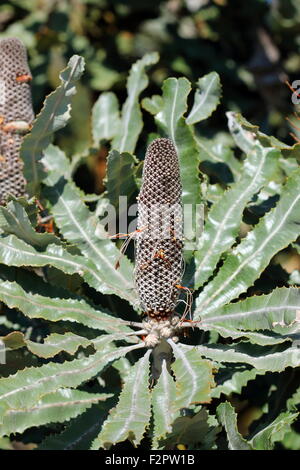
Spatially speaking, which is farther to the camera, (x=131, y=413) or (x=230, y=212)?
(x=230, y=212)

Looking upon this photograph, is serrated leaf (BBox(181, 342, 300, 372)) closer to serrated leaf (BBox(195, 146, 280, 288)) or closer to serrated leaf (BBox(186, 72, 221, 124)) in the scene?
serrated leaf (BBox(195, 146, 280, 288))

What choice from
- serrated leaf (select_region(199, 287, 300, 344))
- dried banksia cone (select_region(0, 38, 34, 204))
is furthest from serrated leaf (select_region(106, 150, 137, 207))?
serrated leaf (select_region(199, 287, 300, 344))

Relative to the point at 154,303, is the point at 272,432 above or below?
below

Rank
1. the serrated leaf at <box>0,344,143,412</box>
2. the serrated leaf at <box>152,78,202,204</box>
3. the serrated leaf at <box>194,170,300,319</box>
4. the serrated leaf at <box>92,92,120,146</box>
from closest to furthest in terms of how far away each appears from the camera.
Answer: the serrated leaf at <box>0,344,143,412</box> → the serrated leaf at <box>194,170,300,319</box> → the serrated leaf at <box>152,78,202,204</box> → the serrated leaf at <box>92,92,120,146</box>

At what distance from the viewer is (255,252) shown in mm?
1803

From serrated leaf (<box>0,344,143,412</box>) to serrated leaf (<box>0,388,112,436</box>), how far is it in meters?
0.02

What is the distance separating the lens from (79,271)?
1.80 meters

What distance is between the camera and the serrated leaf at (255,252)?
69.8 inches

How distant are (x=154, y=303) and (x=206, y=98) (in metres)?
0.65

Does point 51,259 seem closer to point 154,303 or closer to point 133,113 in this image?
point 154,303

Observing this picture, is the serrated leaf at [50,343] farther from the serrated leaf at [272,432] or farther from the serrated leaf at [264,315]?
the serrated leaf at [272,432]

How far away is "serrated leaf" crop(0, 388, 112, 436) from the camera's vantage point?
1491mm

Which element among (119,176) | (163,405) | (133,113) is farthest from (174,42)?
(163,405)
